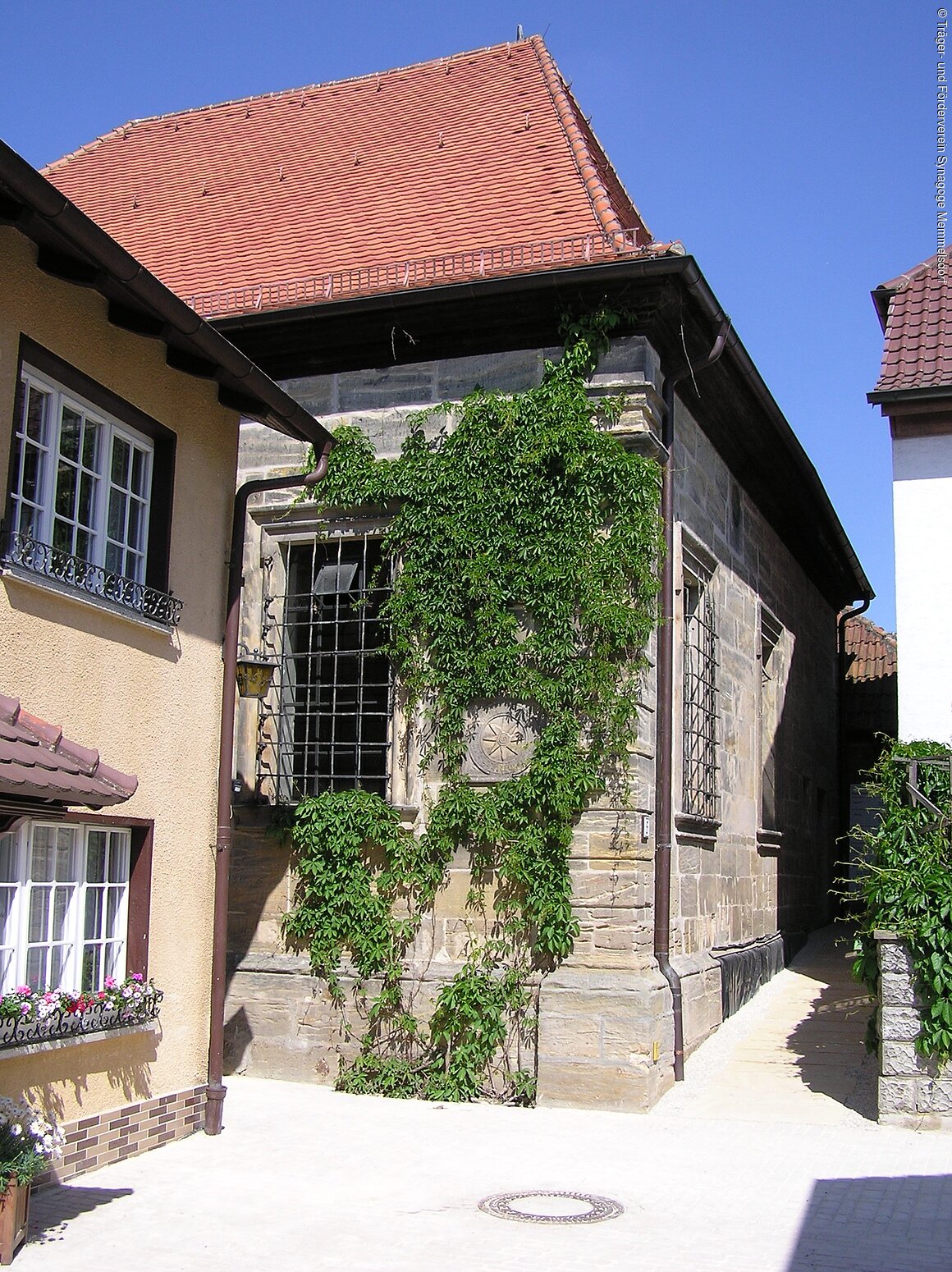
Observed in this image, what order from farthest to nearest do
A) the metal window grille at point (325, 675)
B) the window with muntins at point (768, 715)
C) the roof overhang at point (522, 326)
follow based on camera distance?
the window with muntins at point (768, 715), the metal window grille at point (325, 675), the roof overhang at point (522, 326)

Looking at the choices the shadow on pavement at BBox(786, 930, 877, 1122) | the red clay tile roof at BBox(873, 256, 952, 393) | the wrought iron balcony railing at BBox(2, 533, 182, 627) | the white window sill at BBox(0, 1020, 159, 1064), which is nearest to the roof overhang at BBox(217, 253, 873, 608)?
the red clay tile roof at BBox(873, 256, 952, 393)

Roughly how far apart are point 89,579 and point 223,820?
187 cm

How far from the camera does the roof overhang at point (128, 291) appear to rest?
6074 millimetres

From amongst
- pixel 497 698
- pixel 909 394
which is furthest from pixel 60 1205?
pixel 909 394

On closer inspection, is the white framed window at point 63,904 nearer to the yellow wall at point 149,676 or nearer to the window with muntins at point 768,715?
the yellow wall at point 149,676

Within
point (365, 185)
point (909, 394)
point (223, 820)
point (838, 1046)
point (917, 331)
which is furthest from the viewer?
point (365, 185)

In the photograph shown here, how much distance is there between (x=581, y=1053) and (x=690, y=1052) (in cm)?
146

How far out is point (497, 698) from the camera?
32.7 ft

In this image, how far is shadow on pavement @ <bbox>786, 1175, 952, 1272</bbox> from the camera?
570 centimetres

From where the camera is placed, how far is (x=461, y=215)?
1153 centimetres

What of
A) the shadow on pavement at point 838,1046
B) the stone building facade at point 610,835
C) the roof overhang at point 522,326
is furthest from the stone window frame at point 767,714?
the roof overhang at point 522,326

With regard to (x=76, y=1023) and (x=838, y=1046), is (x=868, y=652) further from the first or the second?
(x=76, y=1023)

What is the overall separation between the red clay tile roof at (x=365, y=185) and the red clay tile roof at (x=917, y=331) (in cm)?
224

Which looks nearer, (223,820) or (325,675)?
(223,820)
